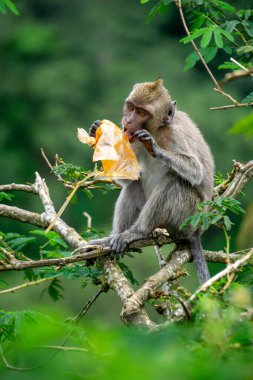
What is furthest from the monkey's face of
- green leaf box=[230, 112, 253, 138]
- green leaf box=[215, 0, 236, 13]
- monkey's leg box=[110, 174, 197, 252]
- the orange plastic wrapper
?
green leaf box=[230, 112, 253, 138]

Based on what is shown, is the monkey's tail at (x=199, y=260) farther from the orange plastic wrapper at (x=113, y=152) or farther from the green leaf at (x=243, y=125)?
the green leaf at (x=243, y=125)

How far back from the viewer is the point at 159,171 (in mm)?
8555

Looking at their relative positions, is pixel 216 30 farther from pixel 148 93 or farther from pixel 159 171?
pixel 159 171

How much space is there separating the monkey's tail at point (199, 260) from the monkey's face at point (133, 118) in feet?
4.00

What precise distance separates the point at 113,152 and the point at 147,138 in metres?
0.36

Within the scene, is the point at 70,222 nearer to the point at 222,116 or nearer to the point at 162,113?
the point at 222,116

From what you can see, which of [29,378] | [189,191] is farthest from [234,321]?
[189,191]

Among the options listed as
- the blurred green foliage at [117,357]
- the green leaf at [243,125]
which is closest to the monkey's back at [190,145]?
the blurred green foliage at [117,357]

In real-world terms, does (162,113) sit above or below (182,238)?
above

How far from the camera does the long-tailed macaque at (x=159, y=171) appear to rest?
810 centimetres

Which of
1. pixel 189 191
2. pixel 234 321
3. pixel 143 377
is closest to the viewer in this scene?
pixel 143 377

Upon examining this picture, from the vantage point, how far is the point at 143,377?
8.27ft

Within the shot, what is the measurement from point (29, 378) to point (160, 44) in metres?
43.0

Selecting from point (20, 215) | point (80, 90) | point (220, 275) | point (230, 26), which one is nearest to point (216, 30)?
point (230, 26)
